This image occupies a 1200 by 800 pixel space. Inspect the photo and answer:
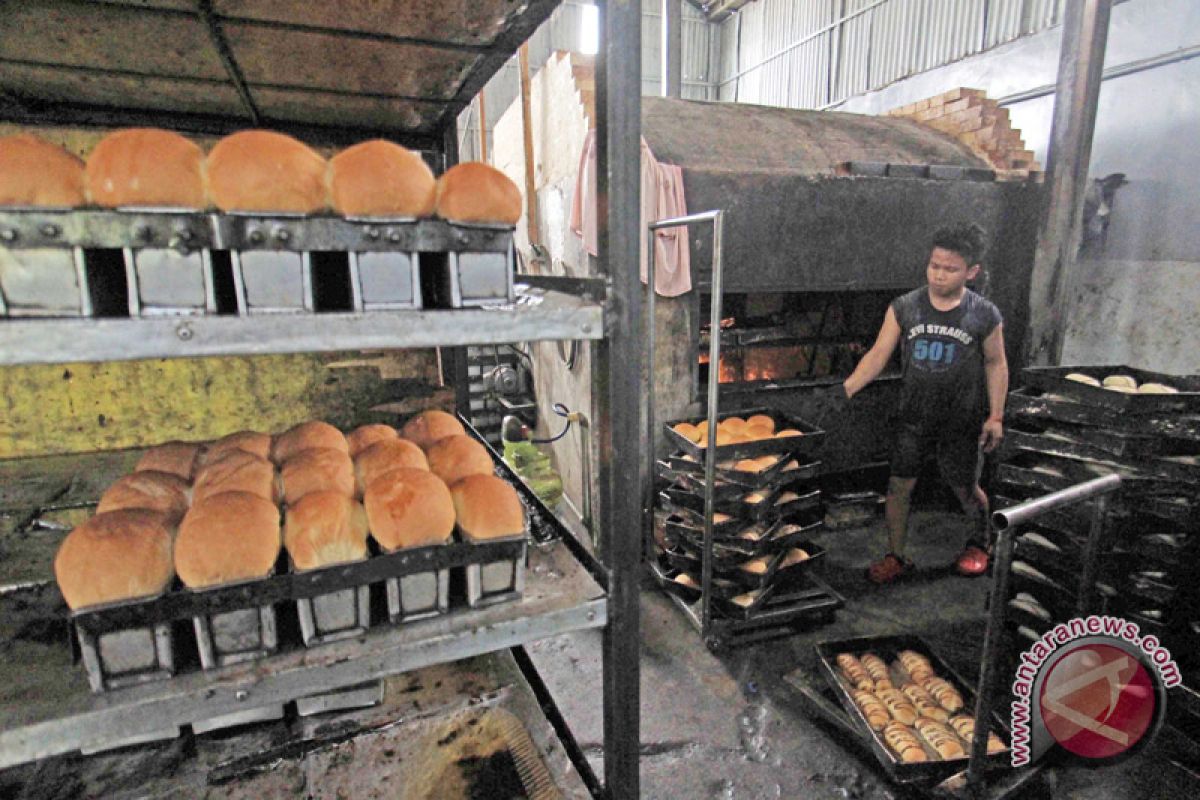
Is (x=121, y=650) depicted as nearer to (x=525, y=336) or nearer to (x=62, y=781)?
(x=525, y=336)

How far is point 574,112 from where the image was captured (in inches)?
189

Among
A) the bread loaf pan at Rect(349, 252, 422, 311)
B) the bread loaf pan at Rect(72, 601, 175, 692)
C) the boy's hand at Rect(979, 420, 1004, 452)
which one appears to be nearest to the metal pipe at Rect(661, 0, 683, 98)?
the boy's hand at Rect(979, 420, 1004, 452)

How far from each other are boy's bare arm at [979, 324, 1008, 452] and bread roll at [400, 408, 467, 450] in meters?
3.39

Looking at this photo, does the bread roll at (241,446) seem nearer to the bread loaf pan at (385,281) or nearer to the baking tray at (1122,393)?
the bread loaf pan at (385,281)

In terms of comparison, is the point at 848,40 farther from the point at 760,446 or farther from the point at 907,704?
the point at 907,704

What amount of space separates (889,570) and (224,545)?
3.93 meters

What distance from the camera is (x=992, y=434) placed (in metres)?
3.80

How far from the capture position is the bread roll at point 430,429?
184cm

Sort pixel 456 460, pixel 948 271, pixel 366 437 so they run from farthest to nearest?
Result: pixel 948 271, pixel 366 437, pixel 456 460

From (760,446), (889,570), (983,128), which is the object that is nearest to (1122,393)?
(760,446)

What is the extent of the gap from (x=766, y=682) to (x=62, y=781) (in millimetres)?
2735

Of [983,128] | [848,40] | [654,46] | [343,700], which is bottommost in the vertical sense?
[343,700]

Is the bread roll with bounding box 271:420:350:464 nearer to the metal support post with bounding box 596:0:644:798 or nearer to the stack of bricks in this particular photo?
the metal support post with bounding box 596:0:644:798

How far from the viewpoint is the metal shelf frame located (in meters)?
1.07
